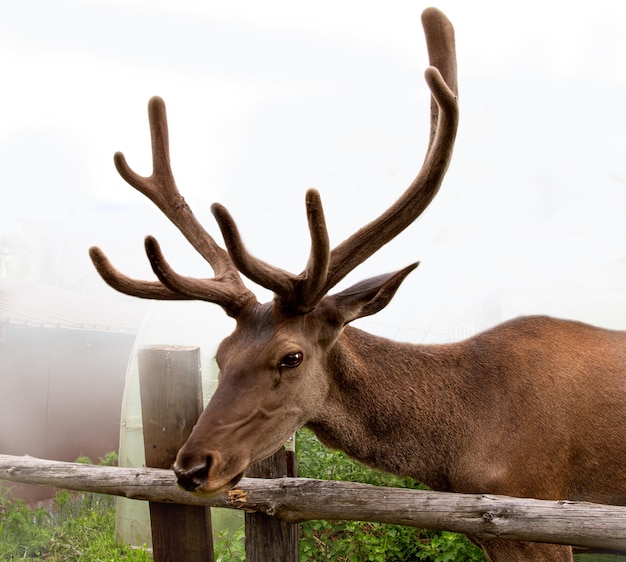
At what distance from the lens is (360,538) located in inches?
135

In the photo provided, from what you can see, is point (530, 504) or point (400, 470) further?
point (400, 470)

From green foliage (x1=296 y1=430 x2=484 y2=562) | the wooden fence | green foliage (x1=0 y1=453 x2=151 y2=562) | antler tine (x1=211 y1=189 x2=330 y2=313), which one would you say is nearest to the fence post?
the wooden fence

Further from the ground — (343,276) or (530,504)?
(343,276)

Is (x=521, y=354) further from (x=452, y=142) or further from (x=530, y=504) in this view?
(x=452, y=142)

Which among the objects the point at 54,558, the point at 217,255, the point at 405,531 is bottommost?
the point at 54,558

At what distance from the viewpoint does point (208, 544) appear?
302 cm

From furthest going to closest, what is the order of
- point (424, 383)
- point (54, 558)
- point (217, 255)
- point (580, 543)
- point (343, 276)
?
point (54, 558) → point (217, 255) → point (424, 383) → point (343, 276) → point (580, 543)

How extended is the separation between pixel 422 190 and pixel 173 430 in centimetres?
163

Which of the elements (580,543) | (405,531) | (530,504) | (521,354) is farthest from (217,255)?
(405,531)

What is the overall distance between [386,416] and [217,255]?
100 cm

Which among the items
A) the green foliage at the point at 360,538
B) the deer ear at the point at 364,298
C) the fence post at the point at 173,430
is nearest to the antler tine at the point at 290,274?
the deer ear at the point at 364,298

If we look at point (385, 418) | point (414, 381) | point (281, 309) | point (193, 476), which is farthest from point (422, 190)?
point (193, 476)

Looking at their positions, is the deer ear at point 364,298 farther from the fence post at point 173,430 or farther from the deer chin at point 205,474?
the fence post at point 173,430

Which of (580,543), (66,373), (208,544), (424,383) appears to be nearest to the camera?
(580,543)
